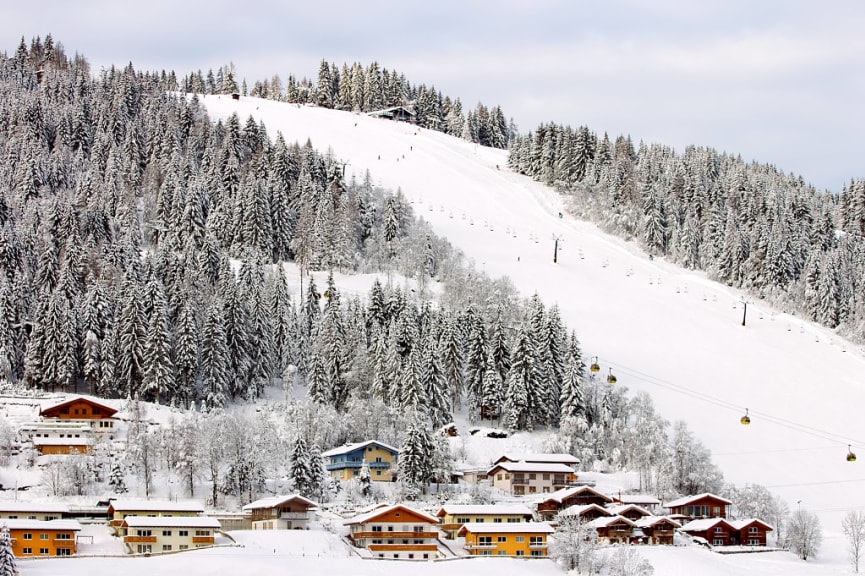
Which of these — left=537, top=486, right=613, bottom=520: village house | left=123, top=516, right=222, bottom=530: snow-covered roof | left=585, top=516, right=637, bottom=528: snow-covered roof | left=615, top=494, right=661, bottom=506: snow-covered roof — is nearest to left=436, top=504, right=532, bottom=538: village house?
left=585, top=516, right=637, bottom=528: snow-covered roof

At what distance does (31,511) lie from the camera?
205 ft

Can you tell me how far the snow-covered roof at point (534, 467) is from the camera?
81500 mm

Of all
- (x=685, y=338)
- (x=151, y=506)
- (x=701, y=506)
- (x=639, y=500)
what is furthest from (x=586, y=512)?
(x=685, y=338)

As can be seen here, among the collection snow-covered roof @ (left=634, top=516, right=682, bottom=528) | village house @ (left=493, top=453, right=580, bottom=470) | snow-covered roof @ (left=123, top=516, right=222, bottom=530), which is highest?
village house @ (left=493, top=453, right=580, bottom=470)

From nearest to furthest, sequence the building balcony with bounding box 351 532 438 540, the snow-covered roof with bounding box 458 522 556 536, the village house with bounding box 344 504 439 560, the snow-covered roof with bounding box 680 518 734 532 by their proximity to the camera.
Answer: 1. the village house with bounding box 344 504 439 560
2. the building balcony with bounding box 351 532 438 540
3. the snow-covered roof with bounding box 458 522 556 536
4. the snow-covered roof with bounding box 680 518 734 532

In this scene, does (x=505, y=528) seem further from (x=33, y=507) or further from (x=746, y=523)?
(x=33, y=507)

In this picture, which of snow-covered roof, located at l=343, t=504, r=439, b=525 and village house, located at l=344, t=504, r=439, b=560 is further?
snow-covered roof, located at l=343, t=504, r=439, b=525

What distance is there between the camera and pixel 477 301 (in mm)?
106625

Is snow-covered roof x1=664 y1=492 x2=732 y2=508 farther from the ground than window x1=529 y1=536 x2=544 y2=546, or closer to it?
farther from the ground

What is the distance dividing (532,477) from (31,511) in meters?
36.3

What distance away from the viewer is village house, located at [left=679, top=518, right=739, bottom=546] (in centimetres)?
7538

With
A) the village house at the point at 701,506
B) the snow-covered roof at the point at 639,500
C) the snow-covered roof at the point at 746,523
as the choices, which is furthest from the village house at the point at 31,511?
the snow-covered roof at the point at 746,523

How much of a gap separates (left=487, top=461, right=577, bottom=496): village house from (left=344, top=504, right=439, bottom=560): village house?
49.2ft

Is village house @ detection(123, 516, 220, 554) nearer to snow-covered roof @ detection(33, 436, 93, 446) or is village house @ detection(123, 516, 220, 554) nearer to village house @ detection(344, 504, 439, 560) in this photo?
village house @ detection(344, 504, 439, 560)
